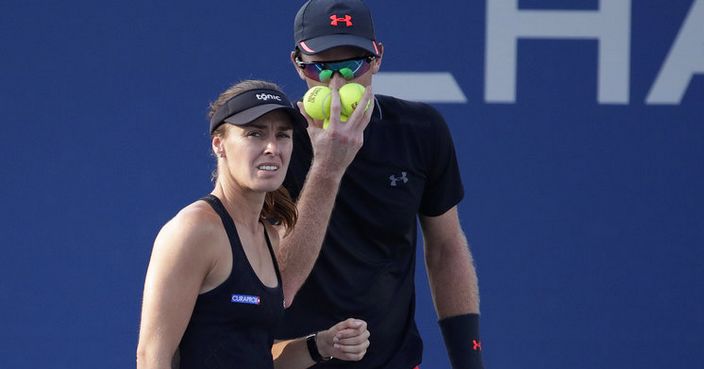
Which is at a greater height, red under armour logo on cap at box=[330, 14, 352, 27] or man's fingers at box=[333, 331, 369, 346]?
red under armour logo on cap at box=[330, 14, 352, 27]

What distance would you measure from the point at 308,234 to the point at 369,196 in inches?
14.5

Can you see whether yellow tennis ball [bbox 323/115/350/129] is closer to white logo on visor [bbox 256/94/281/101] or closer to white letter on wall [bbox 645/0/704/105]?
white logo on visor [bbox 256/94/281/101]

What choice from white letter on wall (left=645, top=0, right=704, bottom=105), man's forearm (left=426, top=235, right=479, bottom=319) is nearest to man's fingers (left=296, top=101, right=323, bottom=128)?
man's forearm (left=426, top=235, right=479, bottom=319)

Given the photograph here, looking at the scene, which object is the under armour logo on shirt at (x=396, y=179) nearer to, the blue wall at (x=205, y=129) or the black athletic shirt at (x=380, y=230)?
the black athletic shirt at (x=380, y=230)

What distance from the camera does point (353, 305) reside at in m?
3.26

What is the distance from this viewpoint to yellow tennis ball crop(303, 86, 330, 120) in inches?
119

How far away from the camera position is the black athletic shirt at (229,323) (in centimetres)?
262

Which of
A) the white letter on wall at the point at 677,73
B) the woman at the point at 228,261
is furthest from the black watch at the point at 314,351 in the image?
the white letter on wall at the point at 677,73

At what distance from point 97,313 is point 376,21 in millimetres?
1427

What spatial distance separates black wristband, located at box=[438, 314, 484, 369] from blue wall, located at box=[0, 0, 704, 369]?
1.10m

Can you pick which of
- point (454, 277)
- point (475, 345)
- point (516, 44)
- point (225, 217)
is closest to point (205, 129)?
point (516, 44)

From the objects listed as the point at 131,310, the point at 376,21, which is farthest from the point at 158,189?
the point at 376,21

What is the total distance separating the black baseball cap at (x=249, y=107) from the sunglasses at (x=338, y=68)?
335mm

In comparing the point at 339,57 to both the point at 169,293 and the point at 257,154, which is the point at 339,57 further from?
the point at 169,293
